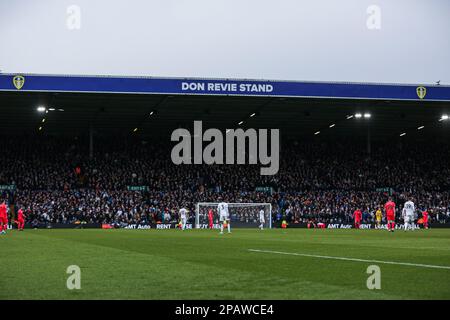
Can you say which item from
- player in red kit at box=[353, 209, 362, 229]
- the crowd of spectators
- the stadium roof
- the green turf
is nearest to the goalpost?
the crowd of spectators

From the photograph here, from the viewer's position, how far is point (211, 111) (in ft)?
171

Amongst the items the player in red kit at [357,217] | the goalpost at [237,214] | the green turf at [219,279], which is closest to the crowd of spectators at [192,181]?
the goalpost at [237,214]

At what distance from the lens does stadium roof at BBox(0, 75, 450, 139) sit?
151 ft

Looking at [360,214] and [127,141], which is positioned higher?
[127,141]

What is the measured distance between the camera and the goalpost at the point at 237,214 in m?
51.1

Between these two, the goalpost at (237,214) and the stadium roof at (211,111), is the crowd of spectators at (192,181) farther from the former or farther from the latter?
the stadium roof at (211,111)

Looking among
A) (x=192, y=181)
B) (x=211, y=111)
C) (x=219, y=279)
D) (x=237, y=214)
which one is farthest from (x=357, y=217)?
(x=219, y=279)

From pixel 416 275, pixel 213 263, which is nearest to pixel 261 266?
pixel 213 263

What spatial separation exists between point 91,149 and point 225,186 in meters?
11.7

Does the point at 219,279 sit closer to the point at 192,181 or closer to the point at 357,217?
the point at 357,217

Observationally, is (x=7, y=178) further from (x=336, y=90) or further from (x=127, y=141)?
(x=336, y=90)

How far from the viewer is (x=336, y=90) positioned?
45.8m

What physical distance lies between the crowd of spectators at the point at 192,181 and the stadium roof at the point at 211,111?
76.3 inches
